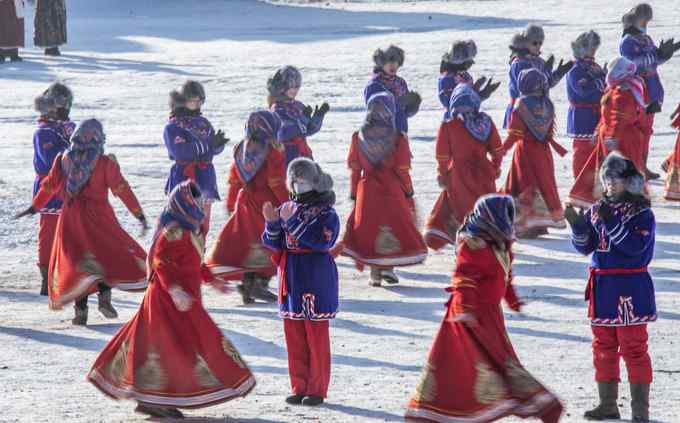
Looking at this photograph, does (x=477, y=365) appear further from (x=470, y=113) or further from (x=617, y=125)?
(x=617, y=125)

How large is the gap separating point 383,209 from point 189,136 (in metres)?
1.65

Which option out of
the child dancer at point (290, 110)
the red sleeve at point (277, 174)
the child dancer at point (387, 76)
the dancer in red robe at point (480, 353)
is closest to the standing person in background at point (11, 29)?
the child dancer at point (387, 76)

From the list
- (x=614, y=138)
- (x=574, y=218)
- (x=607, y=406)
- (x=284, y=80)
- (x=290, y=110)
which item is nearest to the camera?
(x=574, y=218)

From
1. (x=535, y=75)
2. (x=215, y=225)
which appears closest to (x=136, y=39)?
(x=215, y=225)

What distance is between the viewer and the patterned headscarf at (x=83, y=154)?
10594 mm

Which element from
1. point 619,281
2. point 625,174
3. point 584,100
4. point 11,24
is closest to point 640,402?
point 619,281

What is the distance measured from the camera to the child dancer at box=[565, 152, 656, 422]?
7.87 m

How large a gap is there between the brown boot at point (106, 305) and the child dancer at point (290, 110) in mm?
2468

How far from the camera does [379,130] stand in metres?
11.6

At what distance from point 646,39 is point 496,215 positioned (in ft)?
25.2

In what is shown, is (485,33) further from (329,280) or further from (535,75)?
(329,280)

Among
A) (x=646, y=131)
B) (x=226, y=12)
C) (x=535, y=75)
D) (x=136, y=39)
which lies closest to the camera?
(x=535, y=75)

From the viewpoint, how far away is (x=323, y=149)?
18141 millimetres

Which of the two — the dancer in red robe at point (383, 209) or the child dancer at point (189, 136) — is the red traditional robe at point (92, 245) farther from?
the dancer in red robe at point (383, 209)
